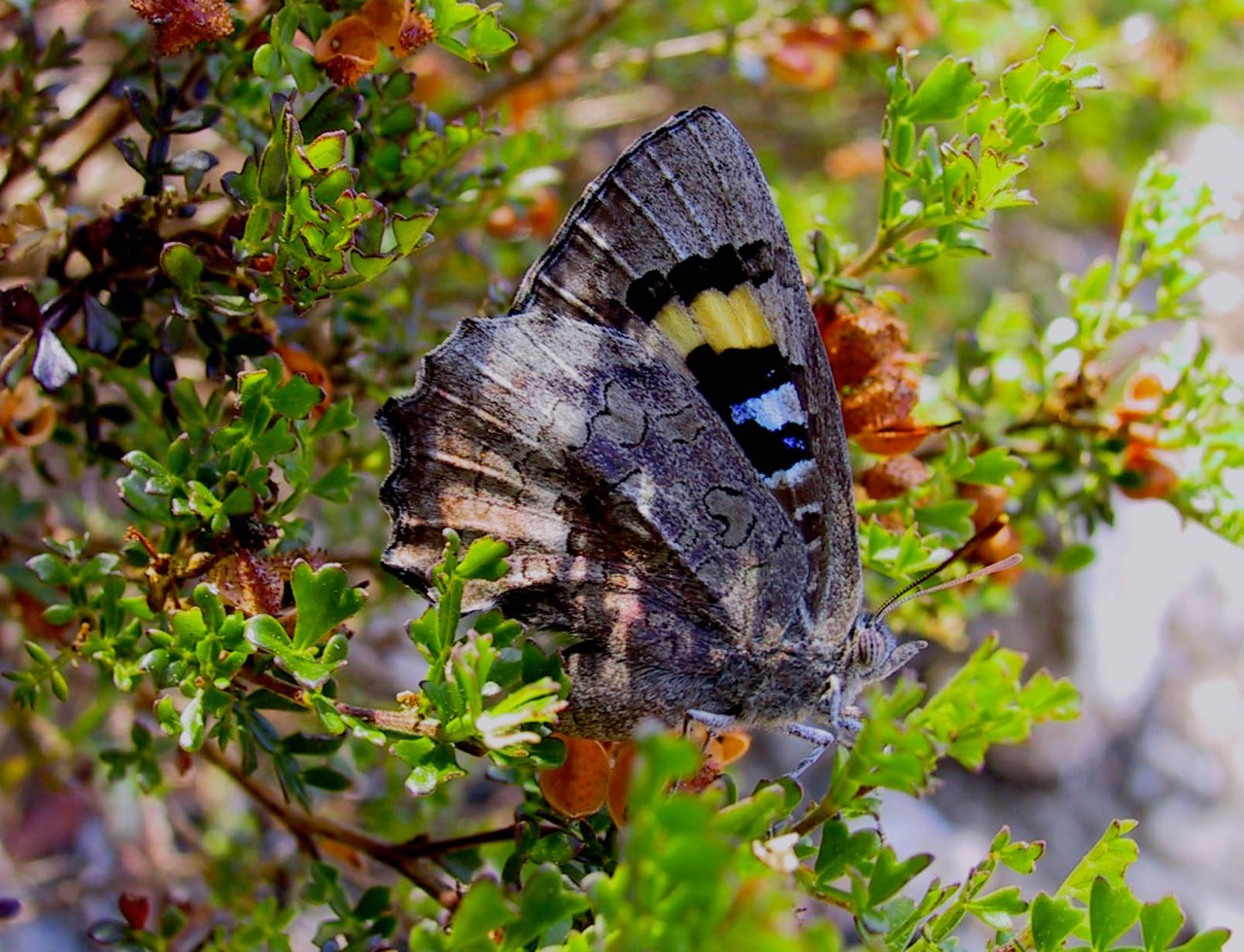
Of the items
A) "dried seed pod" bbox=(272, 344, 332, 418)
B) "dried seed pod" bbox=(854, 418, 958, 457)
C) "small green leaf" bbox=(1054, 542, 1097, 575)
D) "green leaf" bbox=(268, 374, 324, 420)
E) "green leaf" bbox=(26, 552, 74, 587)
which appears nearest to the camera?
"green leaf" bbox=(268, 374, 324, 420)

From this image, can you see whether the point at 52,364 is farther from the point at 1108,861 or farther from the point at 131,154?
the point at 1108,861

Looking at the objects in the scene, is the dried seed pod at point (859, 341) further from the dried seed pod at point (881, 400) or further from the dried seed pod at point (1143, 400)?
the dried seed pod at point (1143, 400)

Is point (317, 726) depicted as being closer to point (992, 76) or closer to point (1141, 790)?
point (992, 76)

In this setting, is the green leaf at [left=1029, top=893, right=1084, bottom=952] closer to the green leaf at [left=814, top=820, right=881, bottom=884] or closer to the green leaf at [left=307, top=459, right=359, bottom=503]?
the green leaf at [left=814, top=820, right=881, bottom=884]

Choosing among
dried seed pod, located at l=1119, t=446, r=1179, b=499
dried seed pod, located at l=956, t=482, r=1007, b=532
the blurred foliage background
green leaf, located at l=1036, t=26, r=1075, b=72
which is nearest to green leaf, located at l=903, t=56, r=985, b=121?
the blurred foliage background

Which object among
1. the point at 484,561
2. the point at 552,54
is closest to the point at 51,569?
the point at 484,561

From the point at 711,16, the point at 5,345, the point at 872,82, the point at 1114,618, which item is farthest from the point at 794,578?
the point at 1114,618
